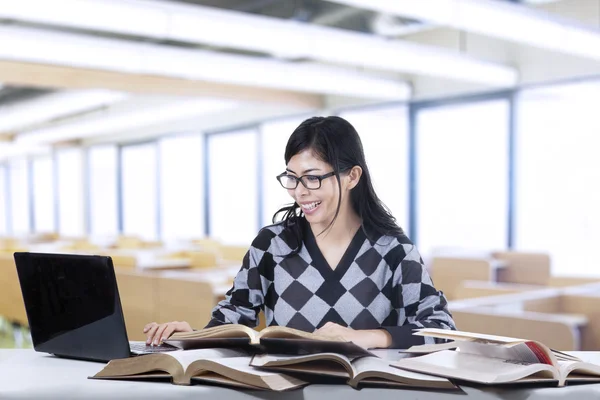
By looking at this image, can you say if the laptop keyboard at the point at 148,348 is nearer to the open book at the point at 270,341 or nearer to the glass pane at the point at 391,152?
the open book at the point at 270,341

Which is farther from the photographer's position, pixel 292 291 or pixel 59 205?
pixel 59 205

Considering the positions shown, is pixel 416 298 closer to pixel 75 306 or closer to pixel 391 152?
pixel 75 306

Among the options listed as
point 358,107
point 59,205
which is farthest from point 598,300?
point 59,205

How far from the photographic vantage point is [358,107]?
8.14m

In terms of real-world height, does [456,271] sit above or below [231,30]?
below

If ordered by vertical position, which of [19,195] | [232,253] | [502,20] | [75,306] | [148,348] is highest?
[502,20]

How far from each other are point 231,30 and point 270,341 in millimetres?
3091

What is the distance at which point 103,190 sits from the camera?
1376 cm

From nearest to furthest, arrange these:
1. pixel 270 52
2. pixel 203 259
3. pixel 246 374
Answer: pixel 246 374 → pixel 270 52 → pixel 203 259

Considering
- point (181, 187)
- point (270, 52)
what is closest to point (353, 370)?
point (270, 52)

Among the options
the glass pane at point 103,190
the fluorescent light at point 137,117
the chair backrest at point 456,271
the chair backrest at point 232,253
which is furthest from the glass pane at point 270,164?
the glass pane at point 103,190

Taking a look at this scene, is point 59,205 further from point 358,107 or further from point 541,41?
point 541,41

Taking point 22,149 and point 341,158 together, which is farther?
point 22,149

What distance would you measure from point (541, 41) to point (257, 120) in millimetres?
5547
